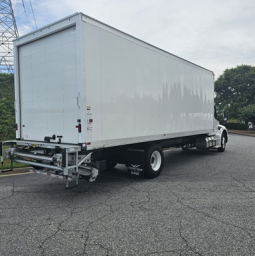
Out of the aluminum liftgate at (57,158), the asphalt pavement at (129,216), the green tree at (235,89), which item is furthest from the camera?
the green tree at (235,89)

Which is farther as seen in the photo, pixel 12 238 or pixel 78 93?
pixel 78 93

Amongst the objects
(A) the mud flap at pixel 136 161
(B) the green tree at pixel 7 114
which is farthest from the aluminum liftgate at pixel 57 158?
(B) the green tree at pixel 7 114

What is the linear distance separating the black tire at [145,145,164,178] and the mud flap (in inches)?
5.7

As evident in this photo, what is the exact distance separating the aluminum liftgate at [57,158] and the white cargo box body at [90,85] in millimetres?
295

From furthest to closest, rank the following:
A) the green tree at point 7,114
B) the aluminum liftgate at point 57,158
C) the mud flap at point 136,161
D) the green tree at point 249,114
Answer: the green tree at point 249,114 < the green tree at point 7,114 < the mud flap at point 136,161 < the aluminum liftgate at point 57,158

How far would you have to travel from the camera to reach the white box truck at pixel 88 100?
504 cm

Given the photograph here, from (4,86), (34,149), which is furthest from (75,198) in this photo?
(4,86)

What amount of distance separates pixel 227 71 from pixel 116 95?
42.5m

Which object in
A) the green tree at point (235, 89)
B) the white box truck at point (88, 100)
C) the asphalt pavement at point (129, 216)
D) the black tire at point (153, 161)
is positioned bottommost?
the asphalt pavement at point (129, 216)

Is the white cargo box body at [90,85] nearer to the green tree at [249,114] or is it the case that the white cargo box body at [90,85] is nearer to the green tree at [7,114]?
the green tree at [7,114]

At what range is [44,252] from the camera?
3.18 m

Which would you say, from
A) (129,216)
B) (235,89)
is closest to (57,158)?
(129,216)

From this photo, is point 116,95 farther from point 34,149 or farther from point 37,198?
point 37,198

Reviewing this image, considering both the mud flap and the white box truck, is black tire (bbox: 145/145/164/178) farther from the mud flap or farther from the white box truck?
the mud flap
